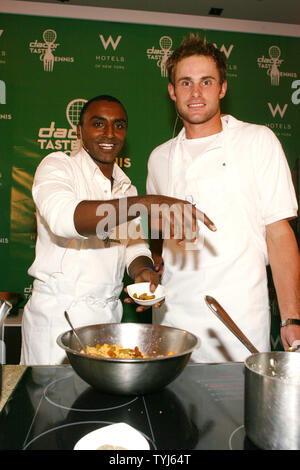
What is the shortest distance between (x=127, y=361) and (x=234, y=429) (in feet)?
0.84

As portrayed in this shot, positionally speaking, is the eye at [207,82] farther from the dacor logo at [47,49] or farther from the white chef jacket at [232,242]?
the dacor logo at [47,49]

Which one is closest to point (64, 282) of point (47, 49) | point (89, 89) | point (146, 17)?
point (89, 89)

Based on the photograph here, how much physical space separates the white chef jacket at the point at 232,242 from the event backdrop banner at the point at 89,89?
163 centimetres

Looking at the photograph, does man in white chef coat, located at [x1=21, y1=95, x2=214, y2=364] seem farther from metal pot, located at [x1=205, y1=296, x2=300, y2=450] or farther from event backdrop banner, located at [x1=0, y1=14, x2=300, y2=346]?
event backdrop banner, located at [x1=0, y1=14, x2=300, y2=346]

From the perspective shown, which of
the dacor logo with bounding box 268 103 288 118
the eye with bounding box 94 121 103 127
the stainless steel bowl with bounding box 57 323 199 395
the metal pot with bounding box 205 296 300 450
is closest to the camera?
the metal pot with bounding box 205 296 300 450

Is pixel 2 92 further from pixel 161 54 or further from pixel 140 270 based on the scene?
pixel 140 270

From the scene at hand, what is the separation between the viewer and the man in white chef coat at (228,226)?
5.40ft

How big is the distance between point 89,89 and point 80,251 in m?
2.08

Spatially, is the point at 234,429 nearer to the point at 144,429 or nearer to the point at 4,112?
the point at 144,429

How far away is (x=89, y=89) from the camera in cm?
329

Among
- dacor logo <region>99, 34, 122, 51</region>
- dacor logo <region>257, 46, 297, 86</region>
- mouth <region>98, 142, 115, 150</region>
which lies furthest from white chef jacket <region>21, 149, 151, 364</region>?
dacor logo <region>257, 46, 297, 86</region>

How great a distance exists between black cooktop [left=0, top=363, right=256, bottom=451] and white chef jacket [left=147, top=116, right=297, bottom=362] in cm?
56

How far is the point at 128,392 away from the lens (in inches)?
34.9

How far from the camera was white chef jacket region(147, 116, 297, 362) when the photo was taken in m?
1.65
